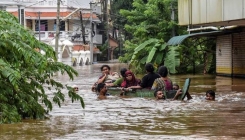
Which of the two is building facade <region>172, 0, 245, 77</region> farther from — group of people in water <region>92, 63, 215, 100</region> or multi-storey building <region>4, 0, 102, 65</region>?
multi-storey building <region>4, 0, 102, 65</region>

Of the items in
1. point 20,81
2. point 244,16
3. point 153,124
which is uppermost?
point 244,16

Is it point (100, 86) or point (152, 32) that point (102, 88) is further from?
point (152, 32)

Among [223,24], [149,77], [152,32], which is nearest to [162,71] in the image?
[149,77]

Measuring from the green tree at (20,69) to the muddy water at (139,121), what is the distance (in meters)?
0.32

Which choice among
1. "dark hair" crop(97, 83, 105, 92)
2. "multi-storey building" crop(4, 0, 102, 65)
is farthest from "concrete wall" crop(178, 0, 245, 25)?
"multi-storey building" crop(4, 0, 102, 65)

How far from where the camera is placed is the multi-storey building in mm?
61344

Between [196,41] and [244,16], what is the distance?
16724 mm

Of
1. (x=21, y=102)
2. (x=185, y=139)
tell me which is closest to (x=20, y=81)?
(x=21, y=102)

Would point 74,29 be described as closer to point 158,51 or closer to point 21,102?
point 158,51

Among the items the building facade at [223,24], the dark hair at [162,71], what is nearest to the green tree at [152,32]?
the building facade at [223,24]

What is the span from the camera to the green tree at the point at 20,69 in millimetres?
11414

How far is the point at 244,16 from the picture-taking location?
20.4 meters

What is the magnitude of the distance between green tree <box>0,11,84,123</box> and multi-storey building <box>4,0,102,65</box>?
43722mm

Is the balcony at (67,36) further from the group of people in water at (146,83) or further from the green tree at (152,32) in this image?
the group of people in water at (146,83)
